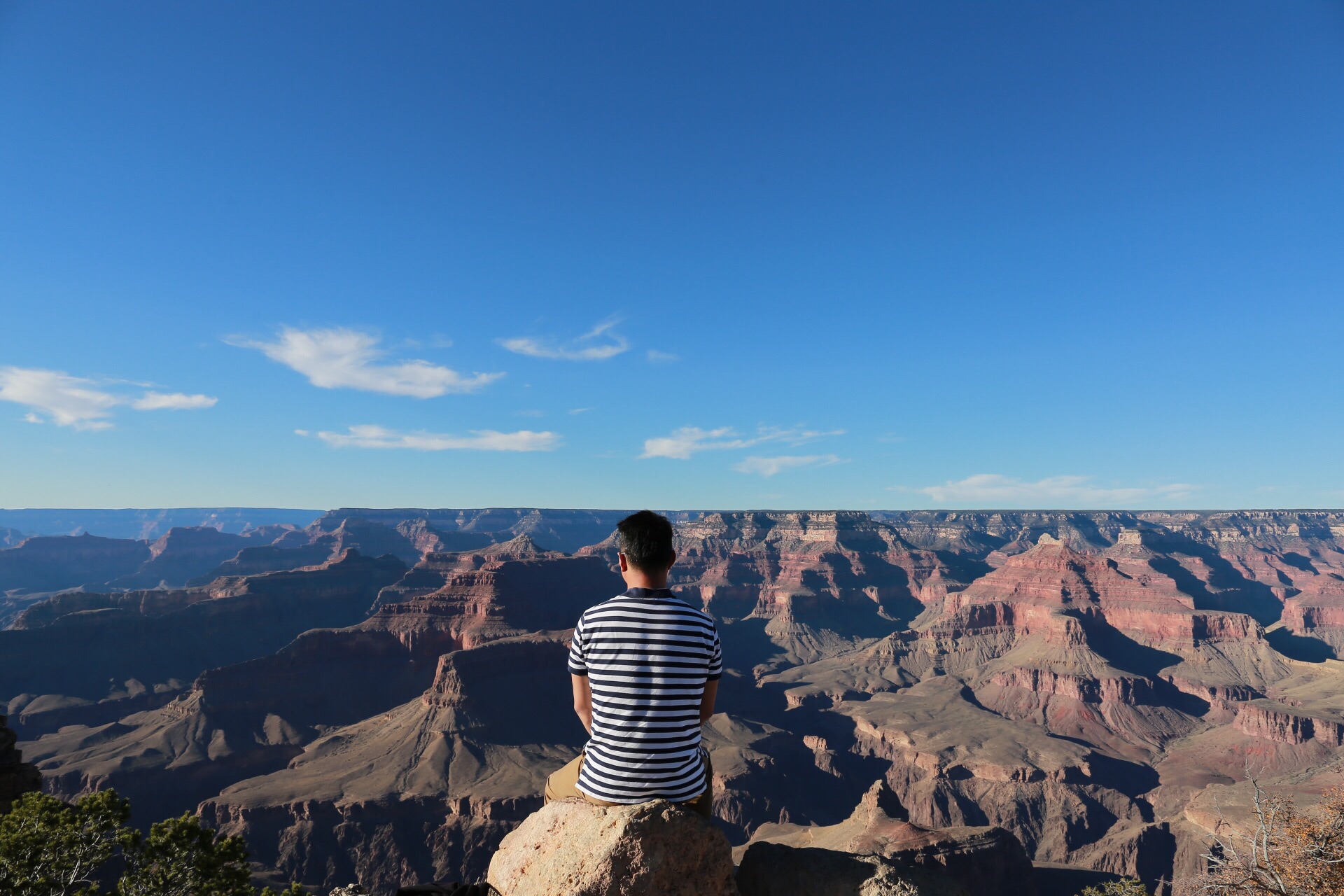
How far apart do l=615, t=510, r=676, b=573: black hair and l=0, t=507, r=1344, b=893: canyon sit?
36019mm

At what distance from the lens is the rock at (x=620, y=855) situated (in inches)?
233

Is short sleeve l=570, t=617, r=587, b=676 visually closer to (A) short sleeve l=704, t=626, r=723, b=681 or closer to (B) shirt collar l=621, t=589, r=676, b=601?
(B) shirt collar l=621, t=589, r=676, b=601

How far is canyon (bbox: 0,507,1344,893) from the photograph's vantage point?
68125 mm

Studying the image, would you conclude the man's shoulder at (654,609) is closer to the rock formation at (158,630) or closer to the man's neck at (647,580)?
the man's neck at (647,580)

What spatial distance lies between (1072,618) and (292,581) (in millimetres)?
181422

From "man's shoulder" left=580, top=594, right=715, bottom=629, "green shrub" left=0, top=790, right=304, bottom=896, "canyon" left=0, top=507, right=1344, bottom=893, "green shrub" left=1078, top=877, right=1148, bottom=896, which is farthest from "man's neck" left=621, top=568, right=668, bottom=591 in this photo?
"canyon" left=0, top=507, right=1344, bottom=893

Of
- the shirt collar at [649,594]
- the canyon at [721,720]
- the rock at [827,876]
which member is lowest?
the canyon at [721,720]

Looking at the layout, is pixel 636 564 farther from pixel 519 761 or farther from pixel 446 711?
pixel 446 711

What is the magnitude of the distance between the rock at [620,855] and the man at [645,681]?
201 millimetres

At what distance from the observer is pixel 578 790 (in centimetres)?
684

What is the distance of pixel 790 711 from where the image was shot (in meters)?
121

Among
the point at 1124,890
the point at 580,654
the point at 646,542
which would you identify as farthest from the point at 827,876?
the point at 1124,890

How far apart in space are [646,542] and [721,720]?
348 feet

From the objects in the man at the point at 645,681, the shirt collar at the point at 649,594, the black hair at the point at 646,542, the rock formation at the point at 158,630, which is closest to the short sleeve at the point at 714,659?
the man at the point at 645,681
